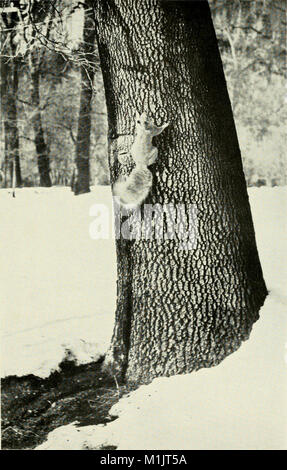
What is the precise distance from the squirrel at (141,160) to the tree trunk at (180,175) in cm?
5

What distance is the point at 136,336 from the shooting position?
3650 mm

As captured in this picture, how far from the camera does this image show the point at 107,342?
13.9ft

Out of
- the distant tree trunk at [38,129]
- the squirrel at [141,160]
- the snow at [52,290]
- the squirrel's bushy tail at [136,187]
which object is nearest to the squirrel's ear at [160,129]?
the squirrel at [141,160]

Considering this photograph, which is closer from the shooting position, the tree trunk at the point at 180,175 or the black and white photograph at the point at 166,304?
the black and white photograph at the point at 166,304

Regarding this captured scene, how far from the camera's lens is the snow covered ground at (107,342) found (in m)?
2.95

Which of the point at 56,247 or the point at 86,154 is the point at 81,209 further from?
the point at 86,154

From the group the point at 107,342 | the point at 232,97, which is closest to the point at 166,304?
the point at 107,342

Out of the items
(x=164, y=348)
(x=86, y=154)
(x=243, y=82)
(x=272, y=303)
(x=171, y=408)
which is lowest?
(x=171, y=408)

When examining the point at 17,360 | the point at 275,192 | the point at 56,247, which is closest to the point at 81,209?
the point at 56,247

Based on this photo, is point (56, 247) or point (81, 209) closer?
point (56, 247)

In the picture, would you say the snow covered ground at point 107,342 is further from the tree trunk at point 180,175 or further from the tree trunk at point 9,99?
the tree trunk at point 9,99
